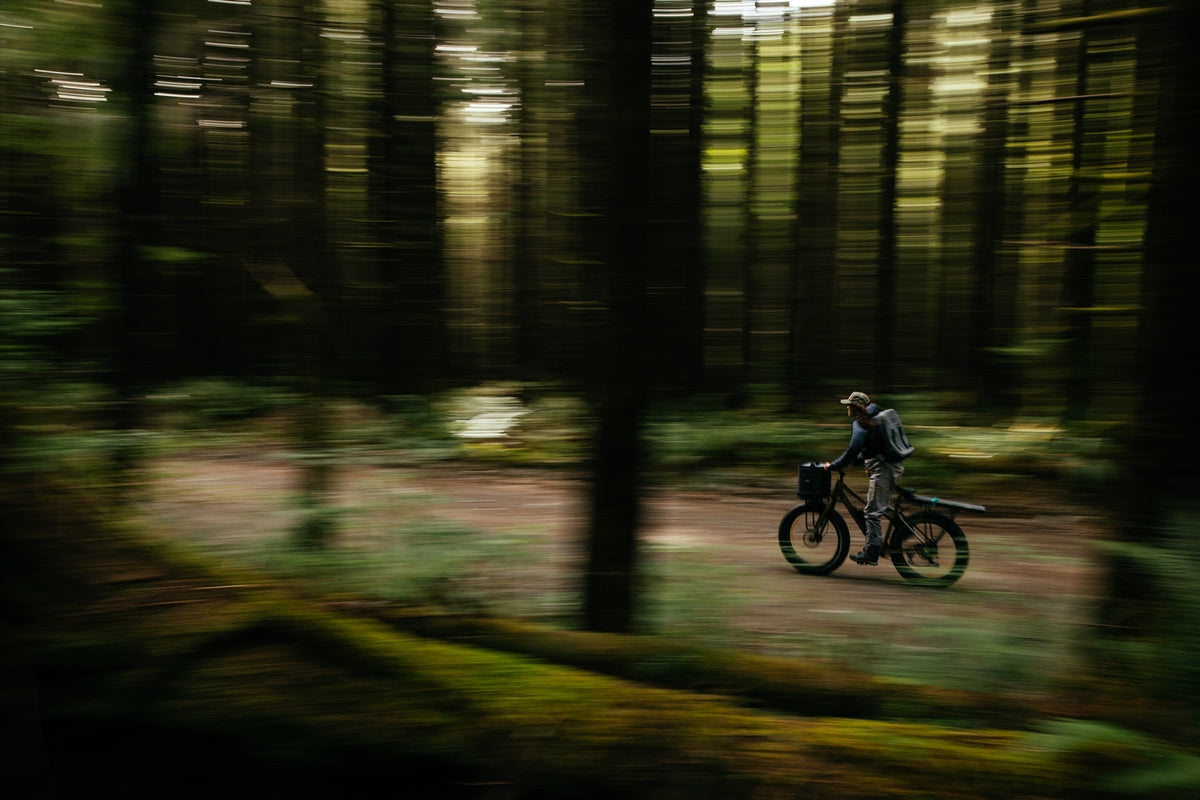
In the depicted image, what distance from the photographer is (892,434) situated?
732cm

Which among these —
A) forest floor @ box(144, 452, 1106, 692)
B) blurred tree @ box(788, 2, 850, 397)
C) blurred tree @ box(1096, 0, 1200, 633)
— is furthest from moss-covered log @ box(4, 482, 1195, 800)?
blurred tree @ box(788, 2, 850, 397)

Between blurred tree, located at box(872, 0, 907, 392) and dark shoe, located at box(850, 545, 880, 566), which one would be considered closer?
blurred tree, located at box(872, 0, 907, 392)

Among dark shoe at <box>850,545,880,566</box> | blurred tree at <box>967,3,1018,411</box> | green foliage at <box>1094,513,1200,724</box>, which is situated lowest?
dark shoe at <box>850,545,880,566</box>

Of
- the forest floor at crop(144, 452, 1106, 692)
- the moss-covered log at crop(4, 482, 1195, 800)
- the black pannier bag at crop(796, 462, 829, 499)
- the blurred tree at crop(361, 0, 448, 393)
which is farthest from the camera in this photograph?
the black pannier bag at crop(796, 462, 829, 499)

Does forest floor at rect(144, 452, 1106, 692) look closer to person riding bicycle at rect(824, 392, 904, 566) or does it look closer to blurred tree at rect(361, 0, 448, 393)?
blurred tree at rect(361, 0, 448, 393)

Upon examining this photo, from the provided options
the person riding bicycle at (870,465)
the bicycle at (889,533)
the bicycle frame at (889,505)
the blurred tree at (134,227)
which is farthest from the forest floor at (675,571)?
the person riding bicycle at (870,465)

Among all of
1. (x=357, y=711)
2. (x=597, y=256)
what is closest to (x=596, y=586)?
(x=357, y=711)

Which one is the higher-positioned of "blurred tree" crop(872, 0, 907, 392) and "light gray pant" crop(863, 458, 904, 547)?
"blurred tree" crop(872, 0, 907, 392)

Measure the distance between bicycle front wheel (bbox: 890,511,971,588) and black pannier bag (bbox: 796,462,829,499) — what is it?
782 mm

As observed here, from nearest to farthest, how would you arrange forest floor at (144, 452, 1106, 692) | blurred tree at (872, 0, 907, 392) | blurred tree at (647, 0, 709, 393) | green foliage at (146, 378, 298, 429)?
forest floor at (144, 452, 1106, 692) < blurred tree at (647, 0, 709, 393) < green foliage at (146, 378, 298, 429) < blurred tree at (872, 0, 907, 392)

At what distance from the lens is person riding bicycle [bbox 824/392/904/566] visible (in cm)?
729

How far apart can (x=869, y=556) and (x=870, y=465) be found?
923mm

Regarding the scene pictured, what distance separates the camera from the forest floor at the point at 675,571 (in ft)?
14.6

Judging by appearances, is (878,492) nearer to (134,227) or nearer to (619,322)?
(619,322)
